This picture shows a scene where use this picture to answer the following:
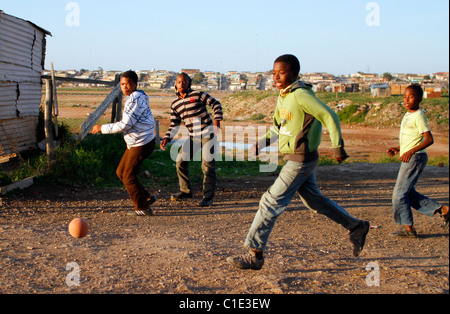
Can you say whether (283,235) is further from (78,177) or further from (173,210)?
(78,177)

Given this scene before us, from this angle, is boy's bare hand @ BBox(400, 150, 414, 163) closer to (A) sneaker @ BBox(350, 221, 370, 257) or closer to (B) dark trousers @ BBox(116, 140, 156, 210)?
(A) sneaker @ BBox(350, 221, 370, 257)

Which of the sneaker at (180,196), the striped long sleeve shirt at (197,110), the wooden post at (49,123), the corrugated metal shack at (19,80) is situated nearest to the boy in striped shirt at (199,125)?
the striped long sleeve shirt at (197,110)

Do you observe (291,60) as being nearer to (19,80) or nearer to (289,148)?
(289,148)

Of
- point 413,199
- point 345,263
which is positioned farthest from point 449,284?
point 413,199

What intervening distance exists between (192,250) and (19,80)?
6445 millimetres

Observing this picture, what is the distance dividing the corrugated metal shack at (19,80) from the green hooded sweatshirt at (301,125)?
5.97 m

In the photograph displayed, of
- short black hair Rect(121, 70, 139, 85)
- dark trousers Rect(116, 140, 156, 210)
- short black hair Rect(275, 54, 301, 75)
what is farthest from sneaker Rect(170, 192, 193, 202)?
short black hair Rect(275, 54, 301, 75)

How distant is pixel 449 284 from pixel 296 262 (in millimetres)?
1340

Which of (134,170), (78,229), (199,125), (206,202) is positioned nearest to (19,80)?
(199,125)

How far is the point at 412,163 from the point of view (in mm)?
5531

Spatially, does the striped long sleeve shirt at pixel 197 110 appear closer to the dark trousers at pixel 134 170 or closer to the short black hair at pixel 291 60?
the dark trousers at pixel 134 170

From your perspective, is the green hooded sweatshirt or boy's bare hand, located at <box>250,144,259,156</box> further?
boy's bare hand, located at <box>250,144,259,156</box>

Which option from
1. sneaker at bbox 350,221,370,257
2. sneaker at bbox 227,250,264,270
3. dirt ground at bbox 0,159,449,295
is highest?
sneaker at bbox 350,221,370,257

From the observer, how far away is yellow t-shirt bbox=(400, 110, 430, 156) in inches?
214
